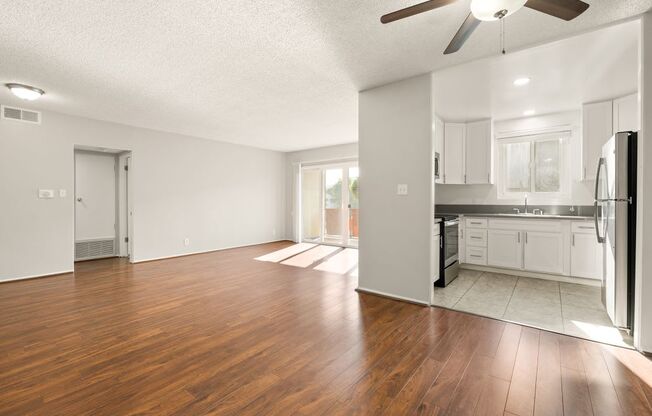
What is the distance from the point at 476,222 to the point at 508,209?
2.55 feet

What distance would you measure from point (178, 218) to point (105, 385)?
4583 mm

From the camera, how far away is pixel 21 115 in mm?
4344

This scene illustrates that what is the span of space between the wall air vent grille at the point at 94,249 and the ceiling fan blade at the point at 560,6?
7.16m

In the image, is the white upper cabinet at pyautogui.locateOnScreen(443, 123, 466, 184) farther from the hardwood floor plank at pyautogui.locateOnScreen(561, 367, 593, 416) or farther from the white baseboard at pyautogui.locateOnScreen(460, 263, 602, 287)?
the hardwood floor plank at pyautogui.locateOnScreen(561, 367, 593, 416)

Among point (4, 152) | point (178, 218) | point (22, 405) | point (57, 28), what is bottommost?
point (22, 405)

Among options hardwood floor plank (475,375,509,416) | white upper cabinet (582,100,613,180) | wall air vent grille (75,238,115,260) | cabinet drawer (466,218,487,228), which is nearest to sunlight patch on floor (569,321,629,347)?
hardwood floor plank (475,375,509,416)

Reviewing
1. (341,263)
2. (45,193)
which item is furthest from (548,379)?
(45,193)

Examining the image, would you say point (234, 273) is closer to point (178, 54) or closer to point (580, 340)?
point (178, 54)

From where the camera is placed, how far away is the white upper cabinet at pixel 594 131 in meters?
3.97

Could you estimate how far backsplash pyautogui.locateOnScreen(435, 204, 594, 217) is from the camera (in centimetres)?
450

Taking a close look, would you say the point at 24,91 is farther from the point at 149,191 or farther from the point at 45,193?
the point at 149,191

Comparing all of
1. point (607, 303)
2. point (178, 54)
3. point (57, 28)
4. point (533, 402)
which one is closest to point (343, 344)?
point (533, 402)

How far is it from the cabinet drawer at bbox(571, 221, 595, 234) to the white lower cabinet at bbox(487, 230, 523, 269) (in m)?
0.63

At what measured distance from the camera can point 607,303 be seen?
112 inches
